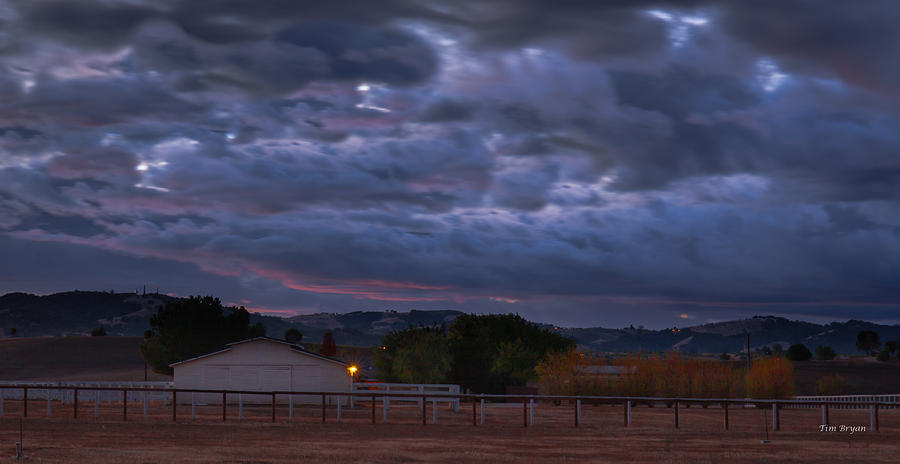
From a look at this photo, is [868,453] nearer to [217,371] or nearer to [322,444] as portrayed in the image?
[322,444]

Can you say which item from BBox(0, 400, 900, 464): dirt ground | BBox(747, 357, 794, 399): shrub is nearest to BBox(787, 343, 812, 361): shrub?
BBox(747, 357, 794, 399): shrub

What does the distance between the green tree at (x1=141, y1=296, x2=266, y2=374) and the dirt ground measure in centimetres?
4852

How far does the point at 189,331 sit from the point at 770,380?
52962mm

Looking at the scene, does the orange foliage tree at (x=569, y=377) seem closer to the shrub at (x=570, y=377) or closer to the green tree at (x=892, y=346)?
the shrub at (x=570, y=377)

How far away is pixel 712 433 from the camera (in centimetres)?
3238

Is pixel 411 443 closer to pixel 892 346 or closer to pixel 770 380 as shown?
pixel 770 380

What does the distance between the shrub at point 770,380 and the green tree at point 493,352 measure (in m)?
16.3

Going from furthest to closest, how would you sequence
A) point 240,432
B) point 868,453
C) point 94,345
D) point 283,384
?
point 94,345 → point 283,384 → point 240,432 → point 868,453

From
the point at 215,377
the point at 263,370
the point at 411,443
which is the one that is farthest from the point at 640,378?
the point at 411,443

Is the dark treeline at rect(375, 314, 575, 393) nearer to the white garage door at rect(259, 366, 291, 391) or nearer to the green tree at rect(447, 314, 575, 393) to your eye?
the green tree at rect(447, 314, 575, 393)

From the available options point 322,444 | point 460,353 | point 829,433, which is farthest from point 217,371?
point 829,433

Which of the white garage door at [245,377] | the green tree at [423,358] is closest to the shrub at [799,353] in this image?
the green tree at [423,358]

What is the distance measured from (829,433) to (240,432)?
69.3 feet

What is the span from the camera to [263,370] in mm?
60594
